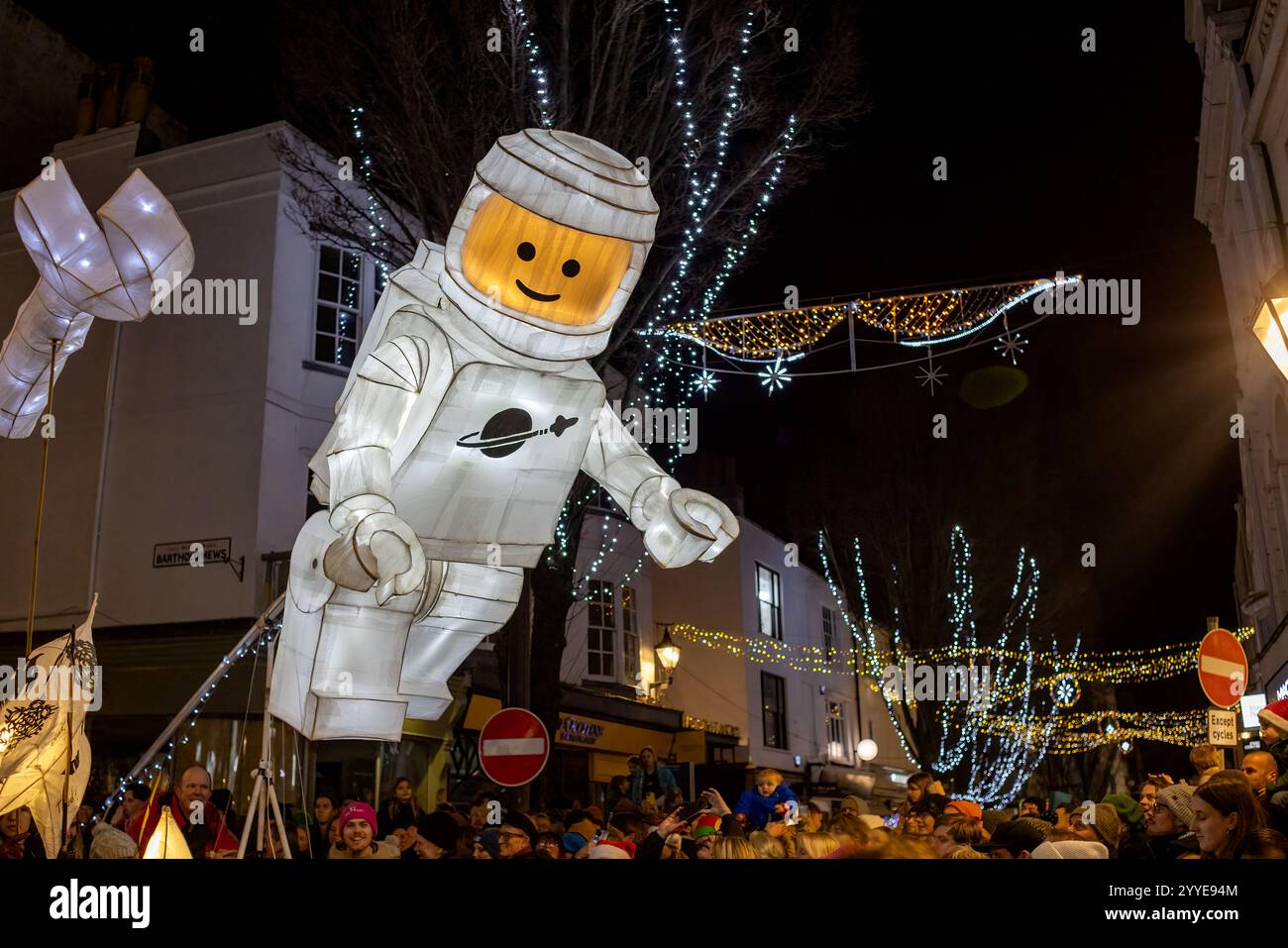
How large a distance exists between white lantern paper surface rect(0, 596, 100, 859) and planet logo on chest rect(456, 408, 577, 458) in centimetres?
261

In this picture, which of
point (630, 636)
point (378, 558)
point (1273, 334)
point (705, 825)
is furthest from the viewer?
point (630, 636)

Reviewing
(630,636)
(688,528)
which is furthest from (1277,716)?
(630,636)

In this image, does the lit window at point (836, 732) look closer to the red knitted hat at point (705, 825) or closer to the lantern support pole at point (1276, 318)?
the red knitted hat at point (705, 825)

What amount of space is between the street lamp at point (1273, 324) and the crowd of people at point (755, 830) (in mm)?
2284

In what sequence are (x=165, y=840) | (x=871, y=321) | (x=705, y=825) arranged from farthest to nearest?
(x=871, y=321) < (x=705, y=825) < (x=165, y=840)

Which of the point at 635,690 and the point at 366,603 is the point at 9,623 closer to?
the point at 635,690

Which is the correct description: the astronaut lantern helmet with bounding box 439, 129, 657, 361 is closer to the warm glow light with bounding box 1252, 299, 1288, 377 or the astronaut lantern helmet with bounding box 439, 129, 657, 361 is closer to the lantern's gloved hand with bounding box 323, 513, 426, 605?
the lantern's gloved hand with bounding box 323, 513, 426, 605

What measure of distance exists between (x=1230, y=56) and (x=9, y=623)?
17784mm

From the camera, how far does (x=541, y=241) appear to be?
186 inches

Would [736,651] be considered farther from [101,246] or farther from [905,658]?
[101,246]

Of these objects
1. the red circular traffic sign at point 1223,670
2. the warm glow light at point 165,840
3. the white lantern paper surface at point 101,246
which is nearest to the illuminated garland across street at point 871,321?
the red circular traffic sign at point 1223,670

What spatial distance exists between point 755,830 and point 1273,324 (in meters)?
4.74

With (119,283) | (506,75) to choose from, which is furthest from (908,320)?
(119,283)

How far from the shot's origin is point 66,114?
723 inches
